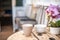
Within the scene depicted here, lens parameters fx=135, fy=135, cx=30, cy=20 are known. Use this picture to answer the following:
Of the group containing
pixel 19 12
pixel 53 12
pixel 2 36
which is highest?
pixel 53 12

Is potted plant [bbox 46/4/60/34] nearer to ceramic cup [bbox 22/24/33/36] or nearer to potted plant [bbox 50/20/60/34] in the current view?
potted plant [bbox 50/20/60/34]

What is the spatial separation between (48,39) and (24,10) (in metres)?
3.45

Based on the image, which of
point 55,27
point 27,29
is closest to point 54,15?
point 55,27

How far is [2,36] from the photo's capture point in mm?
4160

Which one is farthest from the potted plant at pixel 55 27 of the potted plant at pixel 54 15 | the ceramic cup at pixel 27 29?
the ceramic cup at pixel 27 29

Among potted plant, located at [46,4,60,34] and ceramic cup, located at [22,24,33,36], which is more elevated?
potted plant, located at [46,4,60,34]

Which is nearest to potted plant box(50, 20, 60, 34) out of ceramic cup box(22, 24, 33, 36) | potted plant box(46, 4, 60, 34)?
potted plant box(46, 4, 60, 34)

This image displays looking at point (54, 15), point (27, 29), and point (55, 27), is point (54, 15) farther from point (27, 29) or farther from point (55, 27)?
point (27, 29)

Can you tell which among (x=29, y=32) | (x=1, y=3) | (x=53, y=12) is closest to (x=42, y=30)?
(x=29, y=32)

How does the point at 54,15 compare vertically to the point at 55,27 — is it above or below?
above

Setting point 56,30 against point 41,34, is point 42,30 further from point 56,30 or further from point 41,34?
point 56,30

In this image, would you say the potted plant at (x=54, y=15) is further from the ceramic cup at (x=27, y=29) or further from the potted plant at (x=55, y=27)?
the ceramic cup at (x=27, y=29)

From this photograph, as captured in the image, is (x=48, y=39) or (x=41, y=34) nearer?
(x=48, y=39)

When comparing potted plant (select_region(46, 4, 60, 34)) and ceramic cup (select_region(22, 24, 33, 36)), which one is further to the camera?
ceramic cup (select_region(22, 24, 33, 36))
